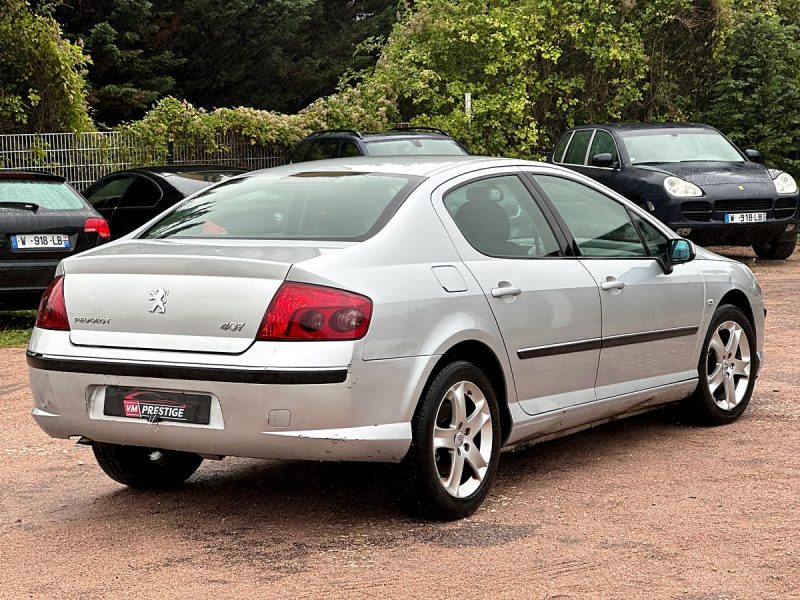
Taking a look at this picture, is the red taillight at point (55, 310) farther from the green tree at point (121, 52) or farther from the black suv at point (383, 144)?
the green tree at point (121, 52)

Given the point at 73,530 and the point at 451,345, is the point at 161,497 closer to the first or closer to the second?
the point at 73,530

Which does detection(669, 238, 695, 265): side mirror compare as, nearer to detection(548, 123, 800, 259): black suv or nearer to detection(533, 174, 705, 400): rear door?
detection(533, 174, 705, 400): rear door

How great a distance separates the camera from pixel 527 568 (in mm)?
4871

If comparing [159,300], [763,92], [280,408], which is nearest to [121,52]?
[763,92]

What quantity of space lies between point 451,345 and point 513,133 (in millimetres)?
18762

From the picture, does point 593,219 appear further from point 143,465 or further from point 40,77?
point 40,77

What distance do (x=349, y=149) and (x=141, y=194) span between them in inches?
114

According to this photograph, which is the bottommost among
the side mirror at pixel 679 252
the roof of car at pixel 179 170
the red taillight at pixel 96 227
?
the red taillight at pixel 96 227

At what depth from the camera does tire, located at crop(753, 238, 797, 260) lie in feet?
56.4

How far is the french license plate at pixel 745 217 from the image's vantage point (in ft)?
51.9

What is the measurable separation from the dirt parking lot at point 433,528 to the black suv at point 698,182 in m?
8.51

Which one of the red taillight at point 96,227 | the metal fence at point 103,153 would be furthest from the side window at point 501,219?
the metal fence at point 103,153

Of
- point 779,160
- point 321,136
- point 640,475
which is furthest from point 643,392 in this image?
point 779,160

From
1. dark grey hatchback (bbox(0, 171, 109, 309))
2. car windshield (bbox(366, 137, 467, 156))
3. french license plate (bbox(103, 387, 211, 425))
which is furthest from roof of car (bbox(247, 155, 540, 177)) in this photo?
car windshield (bbox(366, 137, 467, 156))
